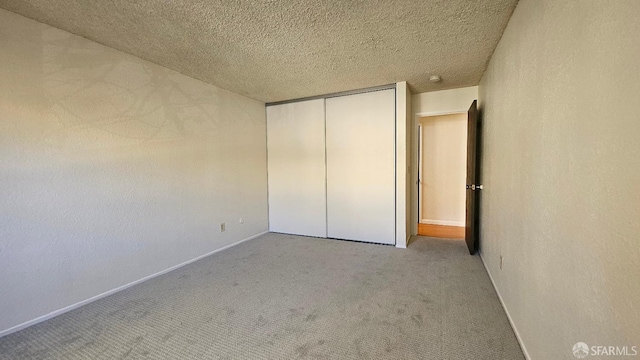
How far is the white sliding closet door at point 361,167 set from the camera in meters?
3.80

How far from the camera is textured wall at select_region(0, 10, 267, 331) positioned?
6.30 ft

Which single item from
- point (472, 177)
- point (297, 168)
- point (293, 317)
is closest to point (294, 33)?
point (293, 317)

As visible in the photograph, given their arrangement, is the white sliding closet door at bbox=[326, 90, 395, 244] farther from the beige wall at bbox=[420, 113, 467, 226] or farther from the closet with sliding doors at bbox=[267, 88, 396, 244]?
the beige wall at bbox=[420, 113, 467, 226]

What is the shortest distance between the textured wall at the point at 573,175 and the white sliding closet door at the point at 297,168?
2.82 metres

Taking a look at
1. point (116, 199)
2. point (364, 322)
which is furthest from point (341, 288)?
point (116, 199)

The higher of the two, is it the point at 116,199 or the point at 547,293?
the point at 116,199

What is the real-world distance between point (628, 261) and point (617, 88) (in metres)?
0.55

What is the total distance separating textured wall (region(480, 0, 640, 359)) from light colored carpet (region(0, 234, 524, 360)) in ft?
1.47

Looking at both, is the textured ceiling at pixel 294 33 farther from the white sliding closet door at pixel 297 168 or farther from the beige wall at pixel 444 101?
the white sliding closet door at pixel 297 168

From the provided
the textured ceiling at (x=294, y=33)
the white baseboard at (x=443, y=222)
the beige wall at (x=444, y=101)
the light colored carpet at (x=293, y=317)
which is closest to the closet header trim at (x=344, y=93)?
the textured ceiling at (x=294, y=33)

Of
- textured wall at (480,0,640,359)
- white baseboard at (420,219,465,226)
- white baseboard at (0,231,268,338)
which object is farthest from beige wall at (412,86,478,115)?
white baseboard at (0,231,268,338)

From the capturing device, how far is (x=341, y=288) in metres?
2.50

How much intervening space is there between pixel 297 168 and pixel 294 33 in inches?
101

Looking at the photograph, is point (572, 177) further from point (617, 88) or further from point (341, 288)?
point (341, 288)
